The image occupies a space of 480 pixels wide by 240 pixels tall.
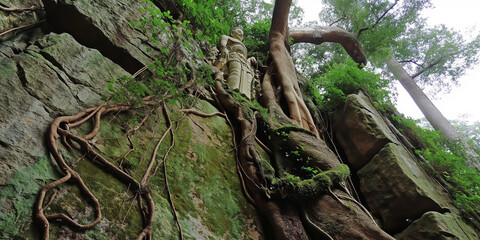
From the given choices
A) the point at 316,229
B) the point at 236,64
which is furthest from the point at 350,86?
the point at 316,229

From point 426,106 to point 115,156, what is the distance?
1036cm

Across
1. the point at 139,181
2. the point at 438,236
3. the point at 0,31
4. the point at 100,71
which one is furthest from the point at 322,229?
the point at 0,31

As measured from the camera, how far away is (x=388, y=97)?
6891 mm

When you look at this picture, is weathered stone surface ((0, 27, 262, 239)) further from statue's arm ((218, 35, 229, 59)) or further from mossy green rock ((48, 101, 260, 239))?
statue's arm ((218, 35, 229, 59))

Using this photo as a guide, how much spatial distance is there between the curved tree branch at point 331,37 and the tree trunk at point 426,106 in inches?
88.1

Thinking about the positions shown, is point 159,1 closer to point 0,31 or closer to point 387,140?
point 0,31

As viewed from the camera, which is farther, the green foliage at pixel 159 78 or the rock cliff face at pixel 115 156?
the green foliage at pixel 159 78

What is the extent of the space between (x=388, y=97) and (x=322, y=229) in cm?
553

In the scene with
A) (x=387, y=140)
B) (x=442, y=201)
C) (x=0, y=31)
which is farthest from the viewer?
(x=387, y=140)

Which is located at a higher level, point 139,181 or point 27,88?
point 27,88

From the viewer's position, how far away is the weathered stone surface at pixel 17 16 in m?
2.62

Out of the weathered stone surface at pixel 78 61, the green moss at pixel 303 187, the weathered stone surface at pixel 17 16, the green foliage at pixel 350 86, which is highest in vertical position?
the green foliage at pixel 350 86

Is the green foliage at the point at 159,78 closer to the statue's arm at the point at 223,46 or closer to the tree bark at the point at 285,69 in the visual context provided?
the statue's arm at the point at 223,46

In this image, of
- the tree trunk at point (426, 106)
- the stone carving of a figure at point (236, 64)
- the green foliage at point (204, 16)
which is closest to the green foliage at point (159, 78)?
the green foliage at point (204, 16)
